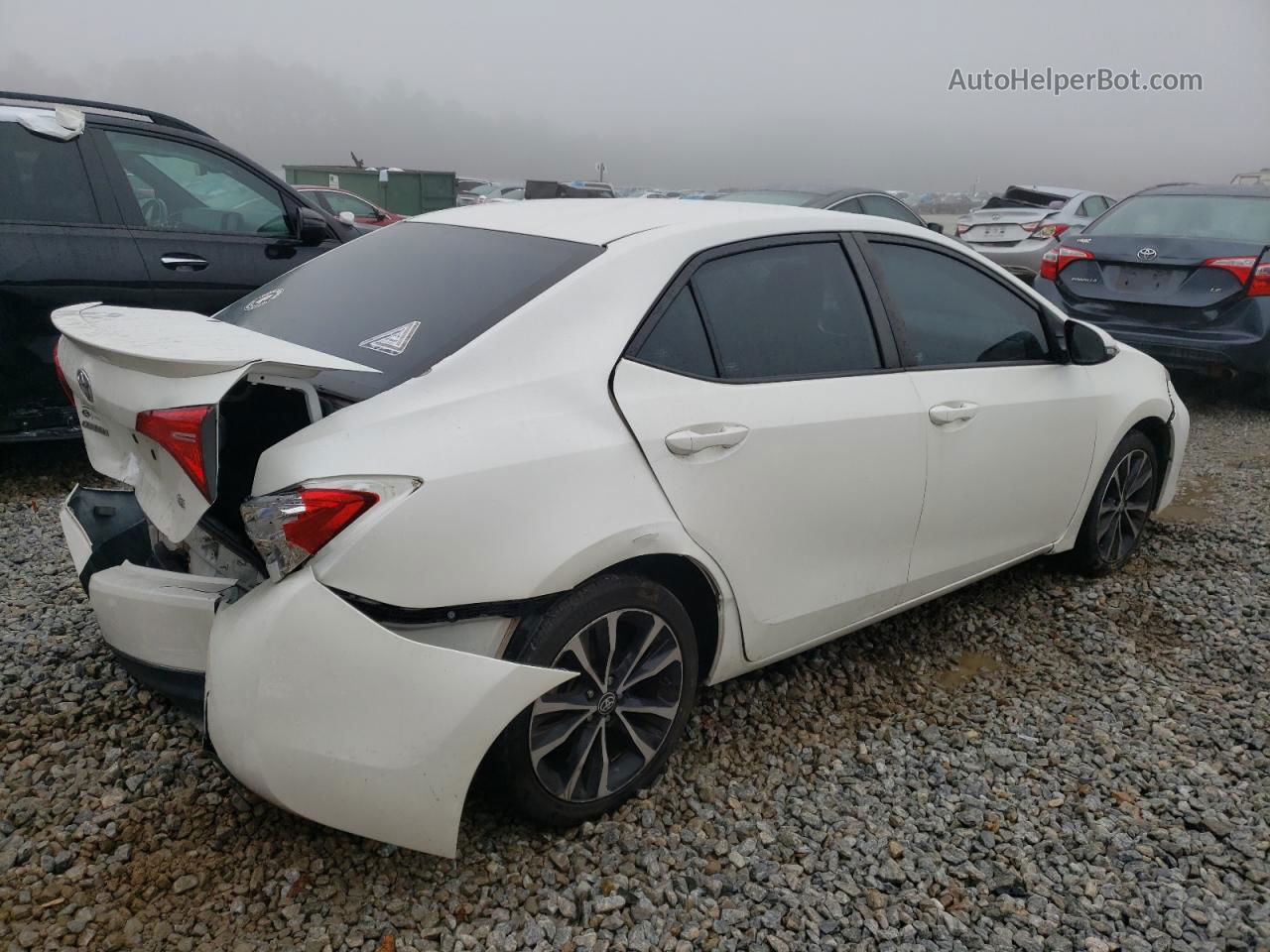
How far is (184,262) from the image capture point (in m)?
4.93

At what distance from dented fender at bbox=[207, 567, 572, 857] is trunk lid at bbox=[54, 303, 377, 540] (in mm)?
283

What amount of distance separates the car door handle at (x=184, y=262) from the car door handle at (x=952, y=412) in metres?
3.76

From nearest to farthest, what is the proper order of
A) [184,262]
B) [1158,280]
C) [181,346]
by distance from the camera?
[181,346] < [184,262] < [1158,280]

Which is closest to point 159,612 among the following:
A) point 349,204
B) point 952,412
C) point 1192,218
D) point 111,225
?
point 952,412

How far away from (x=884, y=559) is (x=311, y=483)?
1.77 m

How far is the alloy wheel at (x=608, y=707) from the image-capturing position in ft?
7.62

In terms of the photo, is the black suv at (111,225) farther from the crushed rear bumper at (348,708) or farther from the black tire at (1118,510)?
the black tire at (1118,510)

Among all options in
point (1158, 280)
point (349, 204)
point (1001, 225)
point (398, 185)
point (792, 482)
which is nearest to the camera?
point (792, 482)

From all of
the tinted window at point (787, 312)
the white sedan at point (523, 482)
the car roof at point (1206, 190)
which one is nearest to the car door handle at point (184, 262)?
the white sedan at point (523, 482)

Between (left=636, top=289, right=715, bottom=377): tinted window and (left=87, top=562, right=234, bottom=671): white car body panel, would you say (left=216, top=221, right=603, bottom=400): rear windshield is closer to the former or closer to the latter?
(left=636, top=289, right=715, bottom=377): tinted window

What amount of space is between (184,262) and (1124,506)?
454 centimetres

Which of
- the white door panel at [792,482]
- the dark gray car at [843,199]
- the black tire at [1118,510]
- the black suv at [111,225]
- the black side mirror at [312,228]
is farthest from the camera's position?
the dark gray car at [843,199]

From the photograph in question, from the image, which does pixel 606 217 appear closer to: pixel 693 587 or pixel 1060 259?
pixel 693 587

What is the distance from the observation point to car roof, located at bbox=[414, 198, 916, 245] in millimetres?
2713
